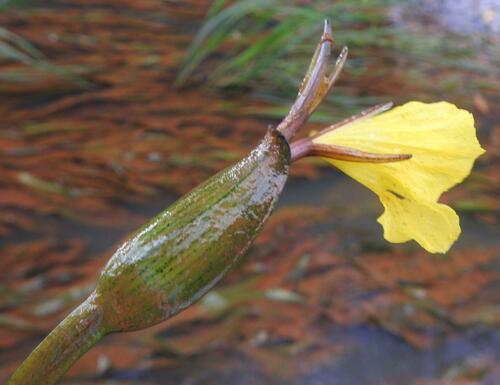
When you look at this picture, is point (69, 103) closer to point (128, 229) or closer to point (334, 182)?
point (128, 229)

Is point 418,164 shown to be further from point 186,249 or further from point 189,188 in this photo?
point 189,188

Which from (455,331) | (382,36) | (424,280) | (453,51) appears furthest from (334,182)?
(453,51)

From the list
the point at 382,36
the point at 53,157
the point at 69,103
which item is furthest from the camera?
the point at 382,36

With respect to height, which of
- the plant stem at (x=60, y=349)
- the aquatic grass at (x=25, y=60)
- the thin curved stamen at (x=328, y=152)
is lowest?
the aquatic grass at (x=25, y=60)

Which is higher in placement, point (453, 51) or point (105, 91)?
point (105, 91)

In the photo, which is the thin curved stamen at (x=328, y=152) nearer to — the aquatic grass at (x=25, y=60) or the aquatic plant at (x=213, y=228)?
the aquatic plant at (x=213, y=228)

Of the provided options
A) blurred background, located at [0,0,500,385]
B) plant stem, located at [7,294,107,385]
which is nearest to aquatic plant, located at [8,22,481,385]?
plant stem, located at [7,294,107,385]

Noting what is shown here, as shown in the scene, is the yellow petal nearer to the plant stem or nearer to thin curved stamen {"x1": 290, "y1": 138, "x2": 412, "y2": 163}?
thin curved stamen {"x1": 290, "y1": 138, "x2": 412, "y2": 163}

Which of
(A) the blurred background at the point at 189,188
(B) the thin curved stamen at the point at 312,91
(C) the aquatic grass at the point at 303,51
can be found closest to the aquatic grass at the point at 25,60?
(A) the blurred background at the point at 189,188
